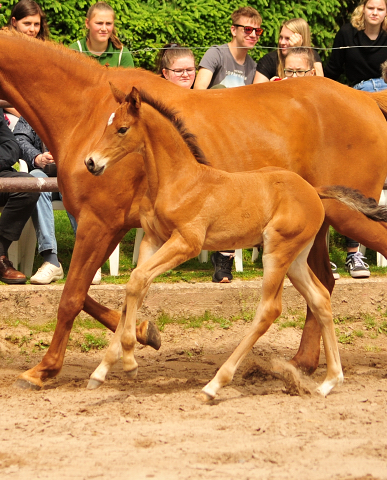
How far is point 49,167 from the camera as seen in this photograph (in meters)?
6.24

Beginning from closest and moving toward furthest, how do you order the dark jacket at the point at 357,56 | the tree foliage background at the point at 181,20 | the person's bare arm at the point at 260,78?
the person's bare arm at the point at 260,78
the dark jacket at the point at 357,56
the tree foliage background at the point at 181,20

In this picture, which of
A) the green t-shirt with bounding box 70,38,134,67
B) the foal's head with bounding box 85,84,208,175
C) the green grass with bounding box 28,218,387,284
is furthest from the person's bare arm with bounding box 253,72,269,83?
the foal's head with bounding box 85,84,208,175

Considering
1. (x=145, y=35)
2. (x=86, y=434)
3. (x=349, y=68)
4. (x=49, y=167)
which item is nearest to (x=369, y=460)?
(x=86, y=434)

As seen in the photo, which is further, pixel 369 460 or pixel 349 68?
pixel 349 68

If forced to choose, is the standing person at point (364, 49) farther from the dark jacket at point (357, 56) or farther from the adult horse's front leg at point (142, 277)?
the adult horse's front leg at point (142, 277)

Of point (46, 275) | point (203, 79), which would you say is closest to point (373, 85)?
point (203, 79)

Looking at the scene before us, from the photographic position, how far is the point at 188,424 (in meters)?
3.90

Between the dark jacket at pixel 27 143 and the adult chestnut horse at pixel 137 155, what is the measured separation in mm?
1910

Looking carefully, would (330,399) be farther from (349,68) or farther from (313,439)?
(349,68)

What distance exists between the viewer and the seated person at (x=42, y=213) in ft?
20.8

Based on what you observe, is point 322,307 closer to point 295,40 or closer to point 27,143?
point 295,40

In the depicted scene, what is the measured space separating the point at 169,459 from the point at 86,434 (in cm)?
58

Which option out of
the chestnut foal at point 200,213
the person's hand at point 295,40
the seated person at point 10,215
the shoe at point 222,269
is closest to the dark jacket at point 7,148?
the seated person at point 10,215

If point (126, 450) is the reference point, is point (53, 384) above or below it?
below
